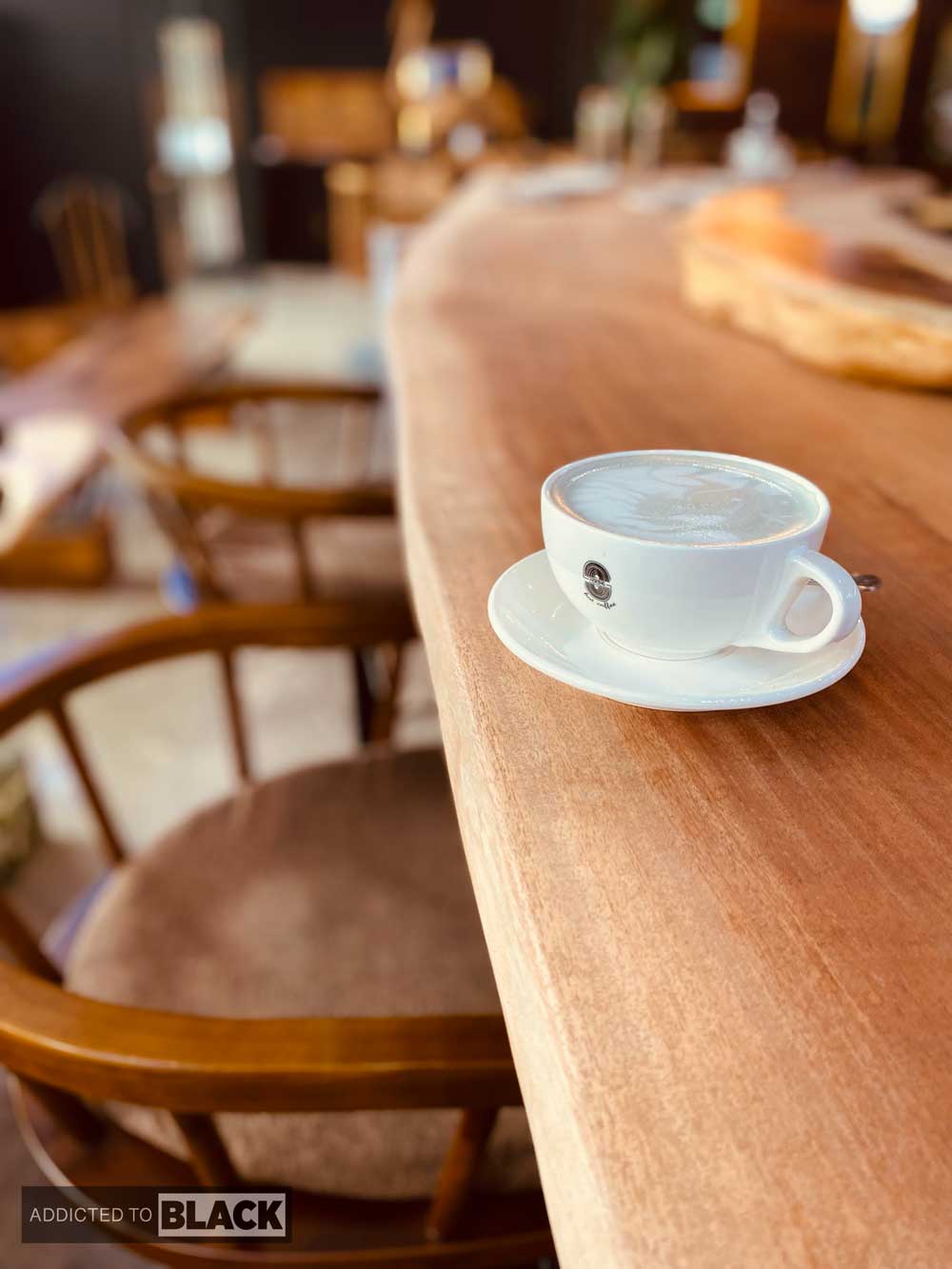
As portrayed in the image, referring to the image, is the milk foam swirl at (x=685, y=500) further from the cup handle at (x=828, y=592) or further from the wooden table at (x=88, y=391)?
the wooden table at (x=88, y=391)

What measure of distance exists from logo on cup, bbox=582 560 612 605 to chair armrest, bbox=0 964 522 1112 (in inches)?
9.0

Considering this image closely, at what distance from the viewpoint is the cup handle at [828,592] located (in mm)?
419

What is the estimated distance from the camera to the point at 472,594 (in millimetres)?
571

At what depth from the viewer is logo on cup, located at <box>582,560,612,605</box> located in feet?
1.45

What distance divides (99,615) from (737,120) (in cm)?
720

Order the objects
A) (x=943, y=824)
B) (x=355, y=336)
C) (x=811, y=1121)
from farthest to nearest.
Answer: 1. (x=355, y=336)
2. (x=943, y=824)
3. (x=811, y=1121)

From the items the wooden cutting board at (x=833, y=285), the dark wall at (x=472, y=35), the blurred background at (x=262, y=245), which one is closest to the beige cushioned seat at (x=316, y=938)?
the blurred background at (x=262, y=245)

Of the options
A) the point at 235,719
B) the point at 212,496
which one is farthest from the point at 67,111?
the point at 235,719

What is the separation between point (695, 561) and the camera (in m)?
0.42

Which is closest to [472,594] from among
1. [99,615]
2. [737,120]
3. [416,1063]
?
[416,1063]

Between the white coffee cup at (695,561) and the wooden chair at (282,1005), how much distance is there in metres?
0.23

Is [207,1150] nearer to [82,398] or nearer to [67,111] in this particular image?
[82,398]

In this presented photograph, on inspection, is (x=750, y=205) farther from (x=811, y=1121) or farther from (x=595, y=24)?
(x=595, y=24)

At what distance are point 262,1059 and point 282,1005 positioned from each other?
11.0 inches
